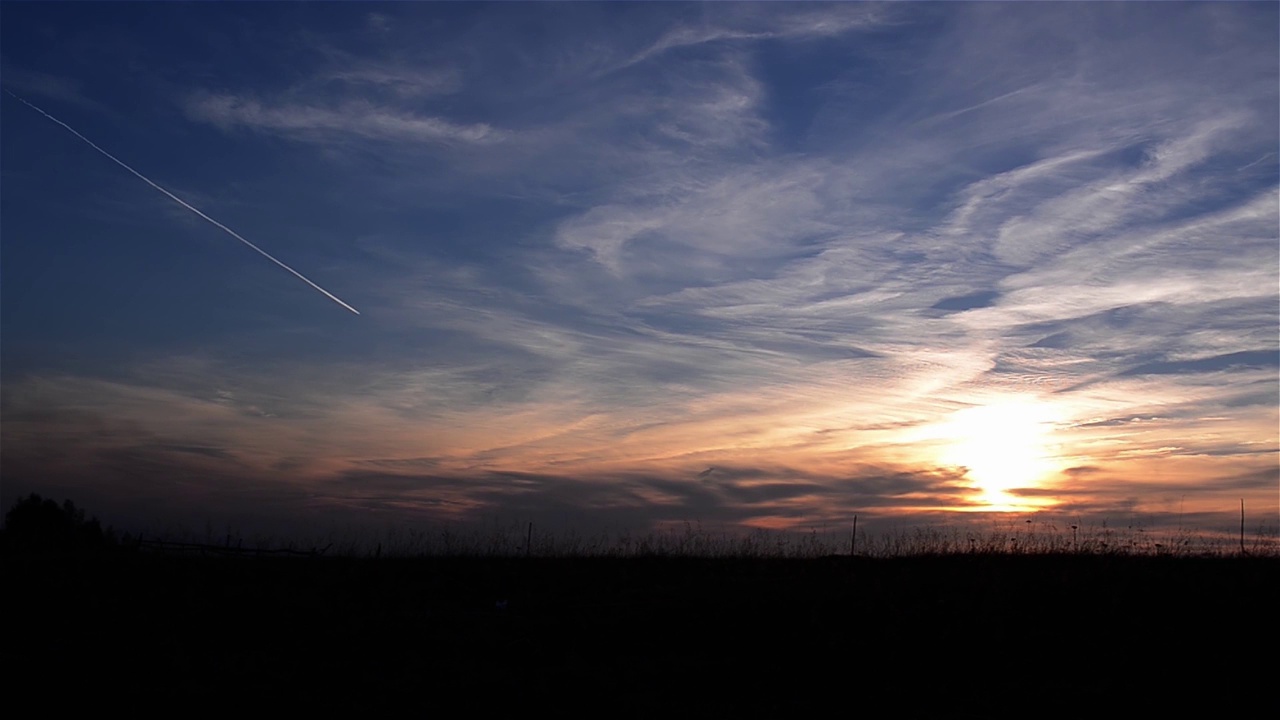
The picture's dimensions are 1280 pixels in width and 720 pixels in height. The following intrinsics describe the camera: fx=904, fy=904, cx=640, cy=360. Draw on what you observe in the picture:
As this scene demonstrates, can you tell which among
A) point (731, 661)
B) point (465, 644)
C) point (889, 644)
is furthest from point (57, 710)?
point (889, 644)

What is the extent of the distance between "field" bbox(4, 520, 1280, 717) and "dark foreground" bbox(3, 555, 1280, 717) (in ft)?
0.14

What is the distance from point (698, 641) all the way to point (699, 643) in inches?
2.6

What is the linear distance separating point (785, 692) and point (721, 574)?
6.65 metres

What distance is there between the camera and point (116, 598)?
1875 cm

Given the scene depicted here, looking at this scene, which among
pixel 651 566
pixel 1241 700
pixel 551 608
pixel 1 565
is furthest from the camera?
pixel 651 566

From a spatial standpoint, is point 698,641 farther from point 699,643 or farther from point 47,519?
point 47,519

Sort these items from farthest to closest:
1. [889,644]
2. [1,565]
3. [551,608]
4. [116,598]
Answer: [1,565] < [116,598] < [551,608] < [889,644]

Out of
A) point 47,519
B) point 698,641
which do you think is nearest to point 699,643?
point 698,641

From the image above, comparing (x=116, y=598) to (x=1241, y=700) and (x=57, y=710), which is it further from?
(x=1241, y=700)

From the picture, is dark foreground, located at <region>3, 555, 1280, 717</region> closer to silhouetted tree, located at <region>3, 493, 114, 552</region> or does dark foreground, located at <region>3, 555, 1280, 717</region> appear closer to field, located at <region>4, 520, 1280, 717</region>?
field, located at <region>4, 520, 1280, 717</region>

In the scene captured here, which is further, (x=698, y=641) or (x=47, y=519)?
(x=47, y=519)

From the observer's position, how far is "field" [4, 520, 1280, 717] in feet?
39.7

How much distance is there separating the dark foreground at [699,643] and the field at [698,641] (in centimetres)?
4

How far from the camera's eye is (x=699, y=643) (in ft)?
49.2
